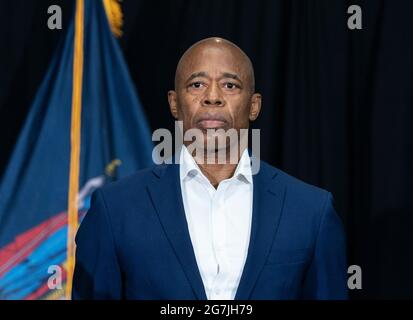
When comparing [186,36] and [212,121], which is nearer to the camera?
[212,121]

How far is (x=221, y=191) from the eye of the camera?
1.38 metres

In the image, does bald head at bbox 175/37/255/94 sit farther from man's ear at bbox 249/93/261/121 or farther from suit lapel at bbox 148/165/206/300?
suit lapel at bbox 148/165/206/300

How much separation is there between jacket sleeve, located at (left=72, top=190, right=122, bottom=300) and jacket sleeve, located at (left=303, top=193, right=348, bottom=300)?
34cm

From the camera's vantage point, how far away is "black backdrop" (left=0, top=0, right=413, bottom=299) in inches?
91.4

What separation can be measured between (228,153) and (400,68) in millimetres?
1104

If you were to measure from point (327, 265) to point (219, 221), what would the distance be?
207 millimetres

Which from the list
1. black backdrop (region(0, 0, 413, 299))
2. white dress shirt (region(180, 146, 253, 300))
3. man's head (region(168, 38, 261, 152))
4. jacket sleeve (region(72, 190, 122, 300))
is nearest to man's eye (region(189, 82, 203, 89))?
man's head (region(168, 38, 261, 152))

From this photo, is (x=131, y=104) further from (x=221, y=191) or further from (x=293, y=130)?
(x=221, y=191)

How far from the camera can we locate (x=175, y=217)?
1.31m

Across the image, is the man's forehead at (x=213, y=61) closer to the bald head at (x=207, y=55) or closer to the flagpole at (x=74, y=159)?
the bald head at (x=207, y=55)
